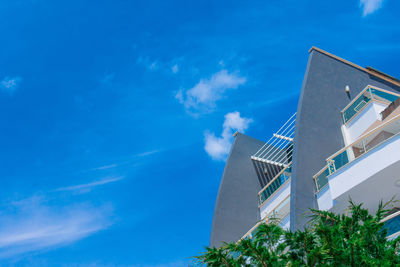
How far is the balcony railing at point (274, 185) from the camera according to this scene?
1914 cm

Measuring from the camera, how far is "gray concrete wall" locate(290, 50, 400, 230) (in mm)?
14617

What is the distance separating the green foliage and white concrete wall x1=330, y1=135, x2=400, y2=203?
449 cm

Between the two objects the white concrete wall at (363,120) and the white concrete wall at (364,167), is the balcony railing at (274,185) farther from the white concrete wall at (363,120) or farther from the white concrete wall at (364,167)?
the white concrete wall at (364,167)

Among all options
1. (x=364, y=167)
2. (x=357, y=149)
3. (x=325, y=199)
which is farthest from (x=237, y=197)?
(x=364, y=167)

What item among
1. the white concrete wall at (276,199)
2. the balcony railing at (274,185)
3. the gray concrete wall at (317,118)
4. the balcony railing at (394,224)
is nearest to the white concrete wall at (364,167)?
the gray concrete wall at (317,118)

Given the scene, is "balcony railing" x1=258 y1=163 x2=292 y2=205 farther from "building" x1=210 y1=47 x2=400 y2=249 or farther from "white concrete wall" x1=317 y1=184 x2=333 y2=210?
"white concrete wall" x1=317 y1=184 x2=333 y2=210

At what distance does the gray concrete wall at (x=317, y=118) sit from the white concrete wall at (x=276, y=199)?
3.20 m

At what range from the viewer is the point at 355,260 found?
23.4 ft

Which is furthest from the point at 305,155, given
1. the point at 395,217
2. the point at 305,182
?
the point at 395,217

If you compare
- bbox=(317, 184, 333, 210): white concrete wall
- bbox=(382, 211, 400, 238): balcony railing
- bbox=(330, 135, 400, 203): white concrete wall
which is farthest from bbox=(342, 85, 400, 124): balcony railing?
bbox=(382, 211, 400, 238): balcony railing

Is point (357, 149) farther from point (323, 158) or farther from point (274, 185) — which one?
point (274, 185)

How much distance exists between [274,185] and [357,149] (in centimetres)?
692

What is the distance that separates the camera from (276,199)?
19.2m

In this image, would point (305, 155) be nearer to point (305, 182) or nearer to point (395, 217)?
point (305, 182)
